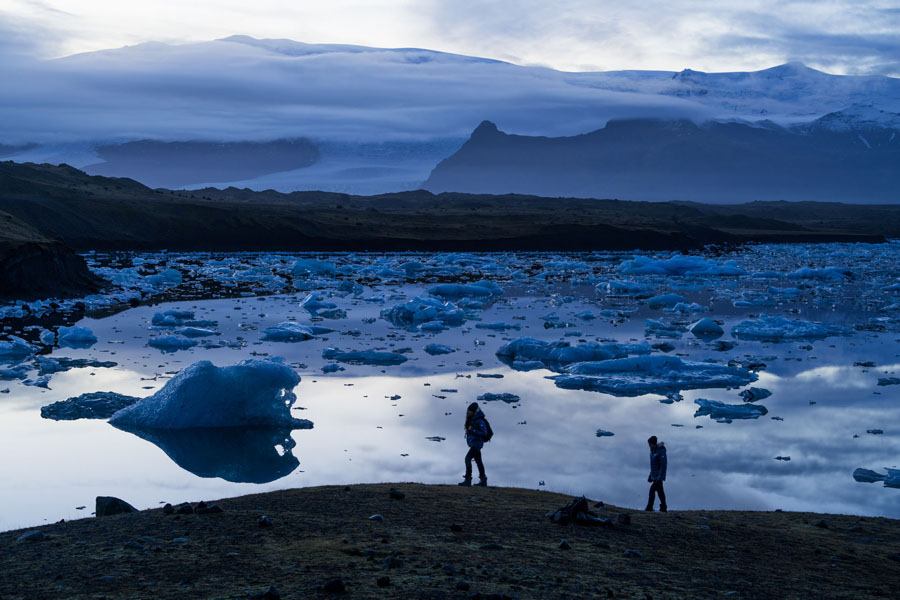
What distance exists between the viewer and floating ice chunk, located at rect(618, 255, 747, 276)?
44844mm

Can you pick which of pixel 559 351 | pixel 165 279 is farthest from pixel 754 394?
pixel 165 279

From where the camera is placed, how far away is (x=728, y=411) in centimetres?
1497

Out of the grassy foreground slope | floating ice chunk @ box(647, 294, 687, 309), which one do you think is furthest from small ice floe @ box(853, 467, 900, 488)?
floating ice chunk @ box(647, 294, 687, 309)

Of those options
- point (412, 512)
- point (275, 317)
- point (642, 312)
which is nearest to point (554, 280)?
point (642, 312)

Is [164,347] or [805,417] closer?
[805,417]

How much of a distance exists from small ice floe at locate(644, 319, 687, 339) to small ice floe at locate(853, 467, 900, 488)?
38.7 feet

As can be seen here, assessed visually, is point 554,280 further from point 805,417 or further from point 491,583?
point 491,583

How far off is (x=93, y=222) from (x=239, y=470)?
44299 millimetres

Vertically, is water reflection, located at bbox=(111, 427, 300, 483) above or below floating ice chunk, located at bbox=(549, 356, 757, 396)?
below

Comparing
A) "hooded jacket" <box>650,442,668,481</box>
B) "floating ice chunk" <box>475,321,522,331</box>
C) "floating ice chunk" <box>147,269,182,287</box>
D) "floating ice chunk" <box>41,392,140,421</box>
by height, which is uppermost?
"hooded jacket" <box>650,442,668,481</box>

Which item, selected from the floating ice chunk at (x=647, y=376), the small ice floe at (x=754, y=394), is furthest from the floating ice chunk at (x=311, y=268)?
the small ice floe at (x=754, y=394)

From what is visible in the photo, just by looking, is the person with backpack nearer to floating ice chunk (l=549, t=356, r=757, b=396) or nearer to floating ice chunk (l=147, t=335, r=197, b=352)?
floating ice chunk (l=549, t=356, r=757, b=396)

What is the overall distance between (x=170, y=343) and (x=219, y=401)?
7916mm

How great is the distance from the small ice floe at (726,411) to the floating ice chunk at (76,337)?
1460 centimetres
